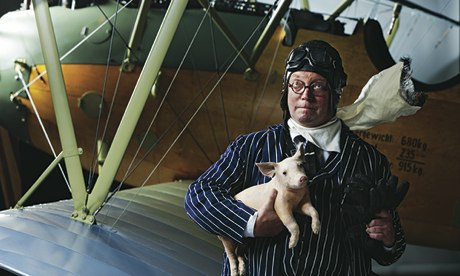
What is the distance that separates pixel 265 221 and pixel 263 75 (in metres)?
2.49

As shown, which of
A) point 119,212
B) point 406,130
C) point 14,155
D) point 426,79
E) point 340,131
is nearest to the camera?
point 340,131

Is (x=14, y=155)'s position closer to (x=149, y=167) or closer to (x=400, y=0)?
(x=149, y=167)

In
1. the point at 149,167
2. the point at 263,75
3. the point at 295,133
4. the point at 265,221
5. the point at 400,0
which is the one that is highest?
the point at 400,0

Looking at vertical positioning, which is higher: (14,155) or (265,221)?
(14,155)

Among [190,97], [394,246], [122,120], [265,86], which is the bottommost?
[394,246]

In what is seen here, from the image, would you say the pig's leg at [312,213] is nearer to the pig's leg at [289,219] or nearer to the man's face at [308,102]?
the pig's leg at [289,219]

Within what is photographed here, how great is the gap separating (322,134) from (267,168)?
136 mm

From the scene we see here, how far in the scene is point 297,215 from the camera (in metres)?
0.92

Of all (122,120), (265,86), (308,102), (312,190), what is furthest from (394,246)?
(265,86)

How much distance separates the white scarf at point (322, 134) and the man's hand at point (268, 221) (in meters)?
0.14

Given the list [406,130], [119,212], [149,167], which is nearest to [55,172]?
[149,167]

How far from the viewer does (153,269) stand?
145 cm

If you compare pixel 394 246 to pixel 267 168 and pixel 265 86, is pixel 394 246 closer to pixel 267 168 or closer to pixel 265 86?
pixel 267 168

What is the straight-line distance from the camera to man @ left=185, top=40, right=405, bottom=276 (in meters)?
0.93
